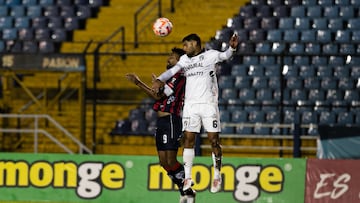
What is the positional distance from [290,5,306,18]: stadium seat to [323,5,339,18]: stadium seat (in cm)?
51

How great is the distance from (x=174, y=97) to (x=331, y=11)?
1029 cm

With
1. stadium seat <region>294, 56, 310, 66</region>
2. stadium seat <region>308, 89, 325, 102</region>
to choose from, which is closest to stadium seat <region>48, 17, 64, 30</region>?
stadium seat <region>294, 56, 310, 66</region>

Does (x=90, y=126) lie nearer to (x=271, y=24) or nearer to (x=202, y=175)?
(x=271, y=24)

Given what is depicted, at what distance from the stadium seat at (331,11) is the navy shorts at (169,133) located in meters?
10.1

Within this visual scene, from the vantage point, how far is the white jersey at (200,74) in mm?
14711

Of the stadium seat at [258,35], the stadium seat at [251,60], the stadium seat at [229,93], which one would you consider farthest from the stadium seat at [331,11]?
the stadium seat at [229,93]

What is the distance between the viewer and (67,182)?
18.0 m

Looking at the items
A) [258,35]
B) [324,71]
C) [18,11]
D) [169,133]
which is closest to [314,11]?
[258,35]

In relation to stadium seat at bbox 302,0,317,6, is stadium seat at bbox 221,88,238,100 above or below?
below

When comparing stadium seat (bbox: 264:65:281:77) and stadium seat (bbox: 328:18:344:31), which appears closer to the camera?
stadium seat (bbox: 264:65:281:77)

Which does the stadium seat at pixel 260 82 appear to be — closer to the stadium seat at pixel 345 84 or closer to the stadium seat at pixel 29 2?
the stadium seat at pixel 345 84

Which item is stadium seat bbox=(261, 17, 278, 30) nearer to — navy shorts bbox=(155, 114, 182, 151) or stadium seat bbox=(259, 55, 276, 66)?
stadium seat bbox=(259, 55, 276, 66)

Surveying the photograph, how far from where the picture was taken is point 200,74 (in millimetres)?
14742

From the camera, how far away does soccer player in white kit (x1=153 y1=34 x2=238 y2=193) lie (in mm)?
14712
